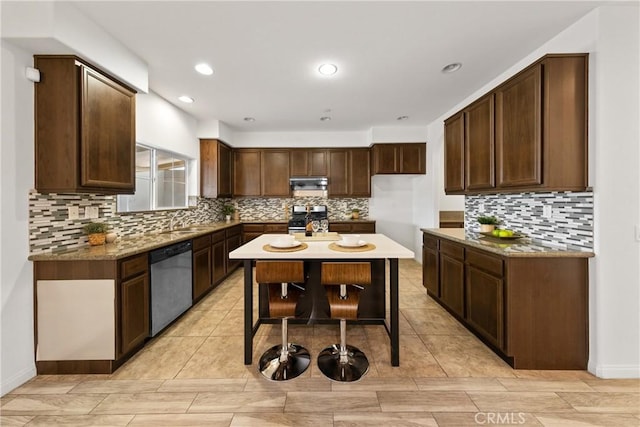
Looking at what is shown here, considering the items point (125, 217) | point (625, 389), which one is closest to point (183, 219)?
point (125, 217)

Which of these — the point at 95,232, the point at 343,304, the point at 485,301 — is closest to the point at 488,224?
the point at 485,301

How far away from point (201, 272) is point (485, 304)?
3.15 m

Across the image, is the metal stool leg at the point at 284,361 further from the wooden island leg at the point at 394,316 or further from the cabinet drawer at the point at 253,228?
the cabinet drawer at the point at 253,228

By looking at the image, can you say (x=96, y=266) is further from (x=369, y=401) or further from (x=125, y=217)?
(x=369, y=401)

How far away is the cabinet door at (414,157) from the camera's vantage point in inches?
195

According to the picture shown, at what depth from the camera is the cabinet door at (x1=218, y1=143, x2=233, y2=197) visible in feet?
15.0

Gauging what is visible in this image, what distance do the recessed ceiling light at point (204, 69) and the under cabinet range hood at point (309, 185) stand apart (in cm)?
264

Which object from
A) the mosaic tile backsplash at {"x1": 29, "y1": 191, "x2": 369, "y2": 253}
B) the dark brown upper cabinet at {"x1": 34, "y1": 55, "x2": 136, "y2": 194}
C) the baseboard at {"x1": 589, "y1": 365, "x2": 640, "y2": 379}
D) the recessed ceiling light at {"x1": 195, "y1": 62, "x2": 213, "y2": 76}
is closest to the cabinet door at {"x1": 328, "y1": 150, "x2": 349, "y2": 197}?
the mosaic tile backsplash at {"x1": 29, "y1": 191, "x2": 369, "y2": 253}

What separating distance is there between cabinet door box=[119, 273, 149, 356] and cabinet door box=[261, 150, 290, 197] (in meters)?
3.16

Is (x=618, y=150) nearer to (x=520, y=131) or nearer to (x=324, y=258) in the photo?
(x=520, y=131)

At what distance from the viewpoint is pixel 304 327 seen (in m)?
2.76

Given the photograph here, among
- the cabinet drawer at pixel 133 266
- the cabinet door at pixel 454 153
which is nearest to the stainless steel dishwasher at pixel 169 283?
the cabinet drawer at pixel 133 266

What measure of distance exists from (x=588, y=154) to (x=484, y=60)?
126cm

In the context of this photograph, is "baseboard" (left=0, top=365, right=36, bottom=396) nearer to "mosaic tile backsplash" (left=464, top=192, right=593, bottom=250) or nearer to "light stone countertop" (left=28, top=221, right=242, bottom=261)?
"light stone countertop" (left=28, top=221, right=242, bottom=261)
